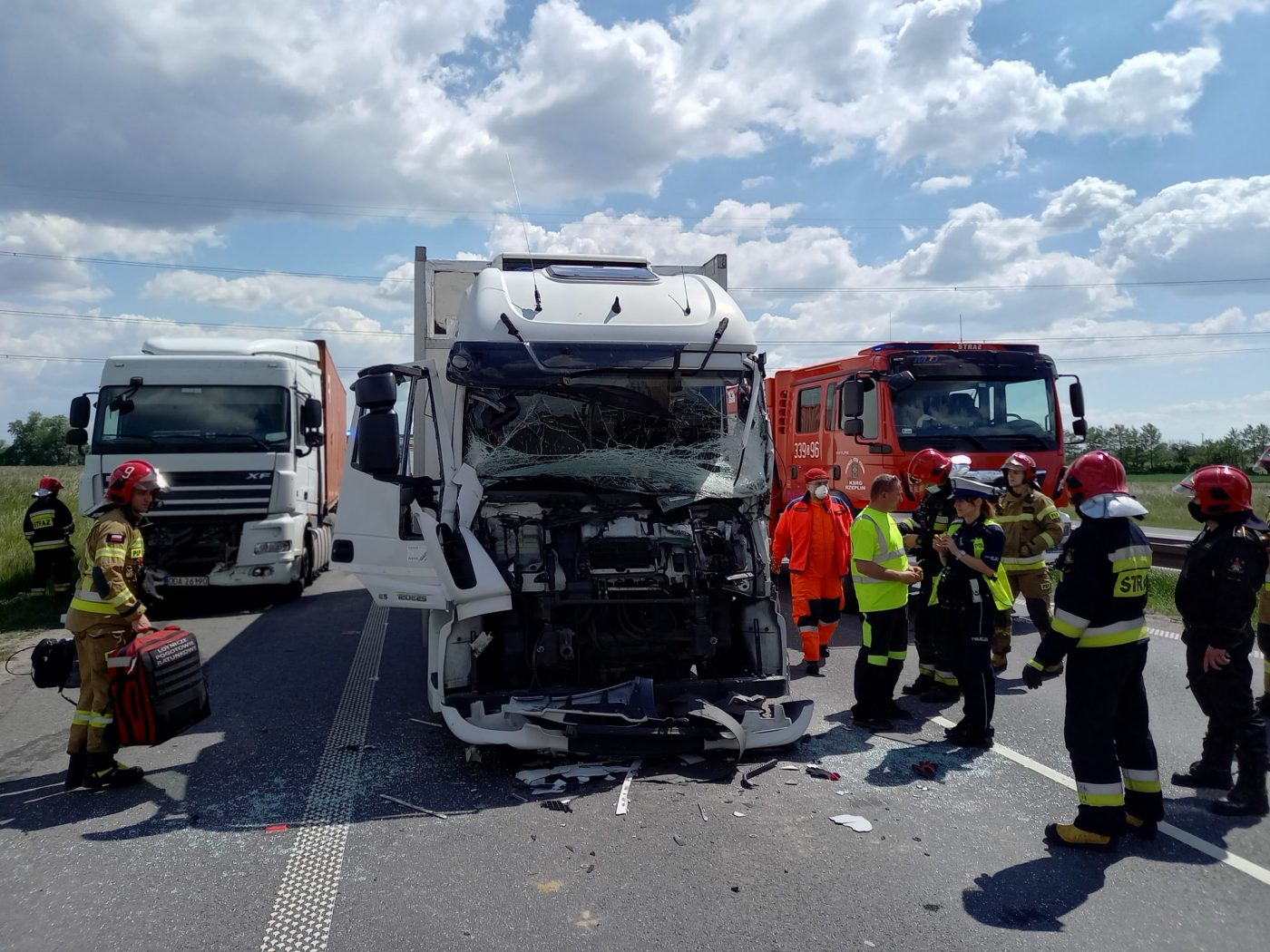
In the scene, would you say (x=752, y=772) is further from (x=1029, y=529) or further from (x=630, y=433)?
(x=1029, y=529)

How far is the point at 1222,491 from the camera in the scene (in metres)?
4.60

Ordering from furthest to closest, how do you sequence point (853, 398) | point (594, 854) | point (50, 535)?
1. point (50, 535)
2. point (853, 398)
3. point (594, 854)

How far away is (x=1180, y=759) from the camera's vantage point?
523cm

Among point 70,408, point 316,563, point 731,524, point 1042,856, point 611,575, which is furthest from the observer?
point 316,563

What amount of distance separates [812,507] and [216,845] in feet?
16.0

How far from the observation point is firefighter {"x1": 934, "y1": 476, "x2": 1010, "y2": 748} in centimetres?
544

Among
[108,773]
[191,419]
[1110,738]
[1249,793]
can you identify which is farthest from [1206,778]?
[191,419]

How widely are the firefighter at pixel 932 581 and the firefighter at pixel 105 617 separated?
4.87m

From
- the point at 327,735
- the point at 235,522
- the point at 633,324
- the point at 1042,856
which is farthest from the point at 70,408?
the point at 1042,856

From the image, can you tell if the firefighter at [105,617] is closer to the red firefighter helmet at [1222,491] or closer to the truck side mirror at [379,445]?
the truck side mirror at [379,445]

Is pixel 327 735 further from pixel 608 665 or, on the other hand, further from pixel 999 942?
pixel 999 942

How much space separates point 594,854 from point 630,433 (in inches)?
105

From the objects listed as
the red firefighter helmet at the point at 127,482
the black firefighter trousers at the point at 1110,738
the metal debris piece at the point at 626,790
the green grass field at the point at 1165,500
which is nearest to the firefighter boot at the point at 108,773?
the red firefighter helmet at the point at 127,482

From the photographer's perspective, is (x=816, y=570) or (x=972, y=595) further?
(x=816, y=570)
